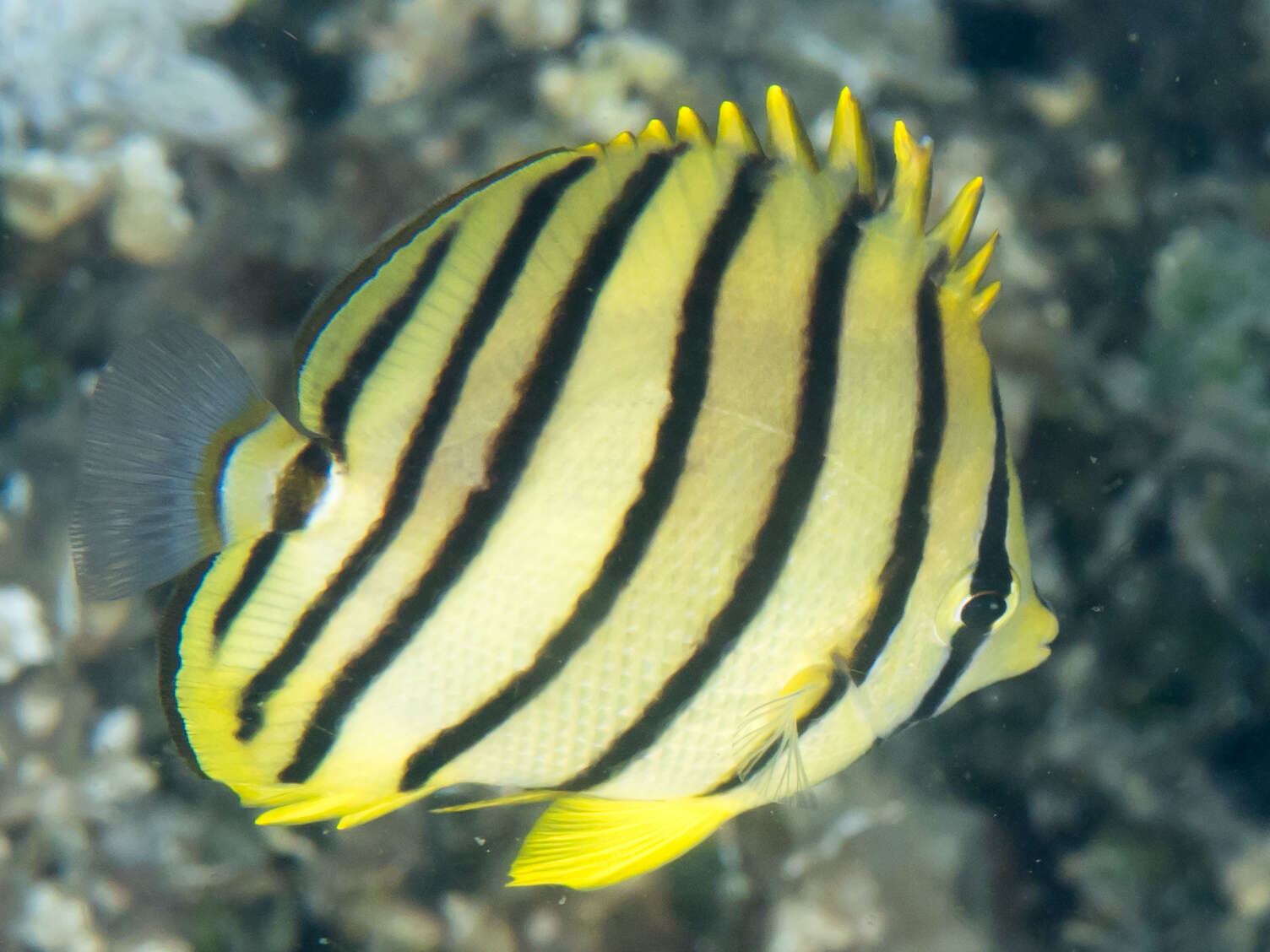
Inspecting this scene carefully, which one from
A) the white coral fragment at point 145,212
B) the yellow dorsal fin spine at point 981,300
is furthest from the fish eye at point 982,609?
the white coral fragment at point 145,212

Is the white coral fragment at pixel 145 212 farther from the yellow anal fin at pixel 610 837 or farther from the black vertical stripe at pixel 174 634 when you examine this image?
the yellow anal fin at pixel 610 837

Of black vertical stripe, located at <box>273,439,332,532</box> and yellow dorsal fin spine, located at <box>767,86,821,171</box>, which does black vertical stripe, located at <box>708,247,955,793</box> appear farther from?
black vertical stripe, located at <box>273,439,332,532</box>

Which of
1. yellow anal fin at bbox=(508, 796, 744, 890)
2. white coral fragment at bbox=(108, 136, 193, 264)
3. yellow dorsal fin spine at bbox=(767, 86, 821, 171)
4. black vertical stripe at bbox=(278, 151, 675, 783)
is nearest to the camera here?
black vertical stripe at bbox=(278, 151, 675, 783)

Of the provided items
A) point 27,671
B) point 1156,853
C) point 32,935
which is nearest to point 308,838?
point 32,935

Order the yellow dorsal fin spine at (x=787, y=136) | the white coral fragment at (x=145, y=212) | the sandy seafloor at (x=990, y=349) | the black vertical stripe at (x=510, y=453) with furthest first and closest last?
1. the white coral fragment at (x=145, y=212)
2. the sandy seafloor at (x=990, y=349)
3. the yellow dorsal fin spine at (x=787, y=136)
4. the black vertical stripe at (x=510, y=453)

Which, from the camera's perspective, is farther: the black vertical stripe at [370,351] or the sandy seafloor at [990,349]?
the sandy seafloor at [990,349]

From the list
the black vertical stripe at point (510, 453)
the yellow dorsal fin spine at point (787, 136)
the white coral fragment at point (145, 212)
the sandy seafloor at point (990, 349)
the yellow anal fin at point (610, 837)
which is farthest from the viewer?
the white coral fragment at point (145, 212)

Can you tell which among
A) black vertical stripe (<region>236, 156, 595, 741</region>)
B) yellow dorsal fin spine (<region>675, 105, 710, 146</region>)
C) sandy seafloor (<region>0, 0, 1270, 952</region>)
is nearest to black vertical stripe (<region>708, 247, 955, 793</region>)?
yellow dorsal fin spine (<region>675, 105, 710, 146</region>)
